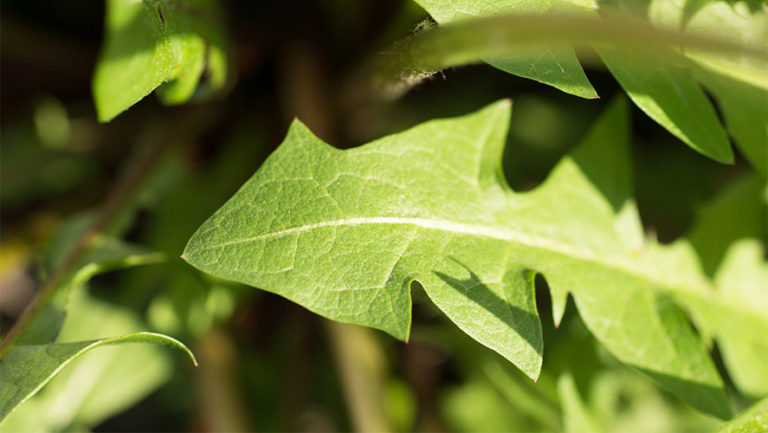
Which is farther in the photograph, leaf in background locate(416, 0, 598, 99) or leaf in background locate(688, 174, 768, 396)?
leaf in background locate(688, 174, 768, 396)

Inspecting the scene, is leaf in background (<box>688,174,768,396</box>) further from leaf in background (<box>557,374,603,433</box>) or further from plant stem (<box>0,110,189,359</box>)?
plant stem (<box>0,110,189,359</box>)

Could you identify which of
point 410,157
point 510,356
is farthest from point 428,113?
point 510,356

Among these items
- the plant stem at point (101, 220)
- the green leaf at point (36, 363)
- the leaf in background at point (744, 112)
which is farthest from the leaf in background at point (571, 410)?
the plant stem at point (101, 220)

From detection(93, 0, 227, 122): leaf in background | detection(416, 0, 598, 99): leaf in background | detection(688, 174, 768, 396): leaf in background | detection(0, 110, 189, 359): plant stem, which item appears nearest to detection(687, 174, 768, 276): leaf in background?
Answer: detection(688, 174, 768, 396): leaf in background

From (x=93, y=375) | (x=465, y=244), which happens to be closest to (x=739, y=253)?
(x=465, y=244)

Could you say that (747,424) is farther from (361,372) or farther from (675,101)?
(361,372)

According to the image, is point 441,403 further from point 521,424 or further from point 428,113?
point 428,113
